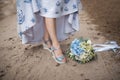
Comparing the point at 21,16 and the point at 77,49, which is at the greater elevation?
the point at 21,16

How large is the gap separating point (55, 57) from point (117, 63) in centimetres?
64

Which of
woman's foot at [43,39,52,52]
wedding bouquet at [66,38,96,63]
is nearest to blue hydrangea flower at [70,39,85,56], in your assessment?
wedding bouquet at [66,38,96,63]

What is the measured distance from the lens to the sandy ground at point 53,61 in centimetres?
231

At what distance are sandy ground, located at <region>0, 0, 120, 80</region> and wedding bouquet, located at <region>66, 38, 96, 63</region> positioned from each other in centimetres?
5

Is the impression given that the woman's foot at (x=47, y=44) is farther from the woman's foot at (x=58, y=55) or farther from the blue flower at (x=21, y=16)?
the blue flower at (x=21, y=16)

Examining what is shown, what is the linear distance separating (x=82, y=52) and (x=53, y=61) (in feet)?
1.07

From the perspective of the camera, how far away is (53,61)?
2527 mm

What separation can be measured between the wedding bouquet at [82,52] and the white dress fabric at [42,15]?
0.19m

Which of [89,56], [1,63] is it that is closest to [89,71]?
[89,56]

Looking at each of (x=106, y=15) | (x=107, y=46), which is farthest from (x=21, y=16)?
(x=106, y=15)

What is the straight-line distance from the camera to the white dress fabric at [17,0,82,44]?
226 cm

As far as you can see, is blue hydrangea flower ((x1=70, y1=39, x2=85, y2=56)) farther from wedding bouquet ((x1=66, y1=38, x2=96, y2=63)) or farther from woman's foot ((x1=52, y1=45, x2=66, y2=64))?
woman's foot ((x1=52, y1=45, x2=66, y2=64))

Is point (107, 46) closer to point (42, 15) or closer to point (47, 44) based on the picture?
point (47, 44)

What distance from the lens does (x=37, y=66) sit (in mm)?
2465
